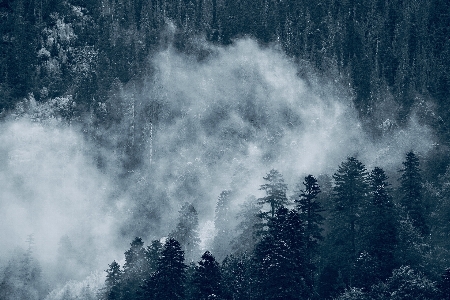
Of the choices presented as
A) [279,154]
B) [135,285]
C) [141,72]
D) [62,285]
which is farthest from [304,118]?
[135,285]

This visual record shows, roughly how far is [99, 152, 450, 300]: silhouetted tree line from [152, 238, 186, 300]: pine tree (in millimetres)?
87

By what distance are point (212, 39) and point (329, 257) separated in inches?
4525

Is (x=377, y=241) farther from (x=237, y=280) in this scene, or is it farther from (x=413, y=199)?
(x=413, y=199)

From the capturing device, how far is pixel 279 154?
456 feet

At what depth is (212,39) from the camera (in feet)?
564

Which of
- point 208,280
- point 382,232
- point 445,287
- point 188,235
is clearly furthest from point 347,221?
point 188,235

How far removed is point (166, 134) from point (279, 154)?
1252 inches

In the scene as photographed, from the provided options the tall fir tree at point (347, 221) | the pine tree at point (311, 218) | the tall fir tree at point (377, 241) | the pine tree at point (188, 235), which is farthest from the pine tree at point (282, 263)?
the pine tree at point (188, 235)

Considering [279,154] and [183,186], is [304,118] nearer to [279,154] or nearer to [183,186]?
[279,154]

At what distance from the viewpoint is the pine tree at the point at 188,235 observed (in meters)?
90.1

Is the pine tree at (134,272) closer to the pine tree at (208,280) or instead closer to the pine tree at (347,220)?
the pine tree at (208,280)

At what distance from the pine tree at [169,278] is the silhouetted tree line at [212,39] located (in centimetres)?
9462

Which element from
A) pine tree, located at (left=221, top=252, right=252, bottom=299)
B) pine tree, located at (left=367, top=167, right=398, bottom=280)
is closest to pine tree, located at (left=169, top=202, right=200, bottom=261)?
pine tree, located at (left=221, top=252, right=252, bottom=299)

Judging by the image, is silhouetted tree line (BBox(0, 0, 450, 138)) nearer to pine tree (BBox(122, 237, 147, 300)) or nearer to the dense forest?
the dense forest
